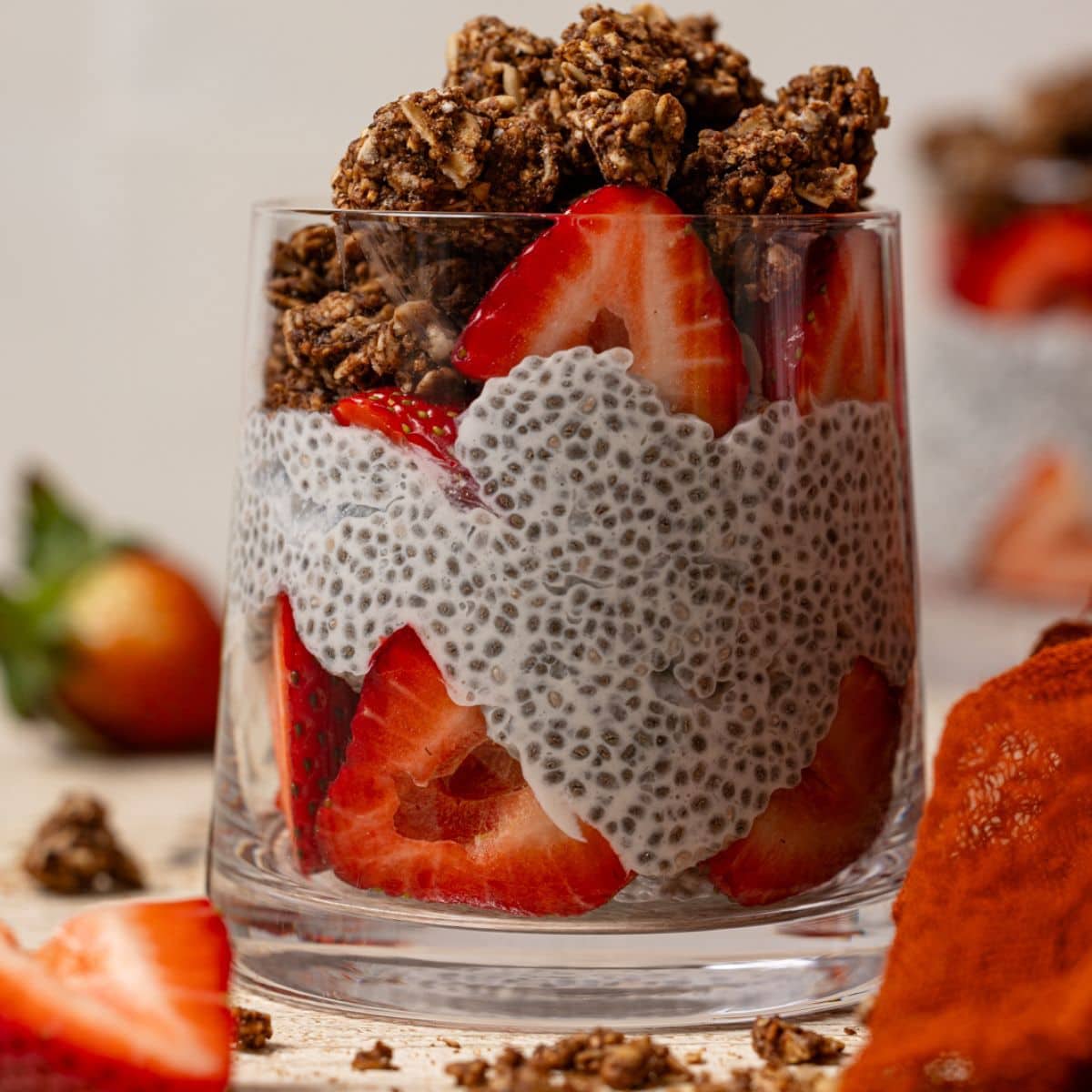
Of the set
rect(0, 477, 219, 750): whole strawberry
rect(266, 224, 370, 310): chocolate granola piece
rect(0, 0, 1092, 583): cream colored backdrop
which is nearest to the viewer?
rect(266, 224, 370, 310): chocolate granola piece

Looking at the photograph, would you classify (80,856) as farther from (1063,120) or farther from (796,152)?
(1063,120)

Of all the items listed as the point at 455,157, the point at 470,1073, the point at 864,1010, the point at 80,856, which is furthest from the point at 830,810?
the point at 80,856

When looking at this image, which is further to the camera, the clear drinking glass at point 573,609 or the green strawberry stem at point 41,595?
the green strawberry stem at point 41,595

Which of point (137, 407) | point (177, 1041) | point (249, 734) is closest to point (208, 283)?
point (137, 407)

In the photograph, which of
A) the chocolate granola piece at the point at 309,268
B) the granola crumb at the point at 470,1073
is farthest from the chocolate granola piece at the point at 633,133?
the granola crumb at the point at 470,1073

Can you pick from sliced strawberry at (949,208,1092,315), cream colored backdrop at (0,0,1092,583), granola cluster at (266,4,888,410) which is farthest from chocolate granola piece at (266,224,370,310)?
cream colored backdrop at (0,0,1092,583)

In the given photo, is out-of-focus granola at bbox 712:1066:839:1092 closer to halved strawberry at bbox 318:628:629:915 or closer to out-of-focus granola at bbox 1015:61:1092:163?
halved strawberry at bbox 318:628:629:915

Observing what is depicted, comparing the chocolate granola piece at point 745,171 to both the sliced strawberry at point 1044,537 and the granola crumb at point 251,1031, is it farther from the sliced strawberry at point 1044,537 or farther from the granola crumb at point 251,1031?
the sliced strawberry at point 1044,537
